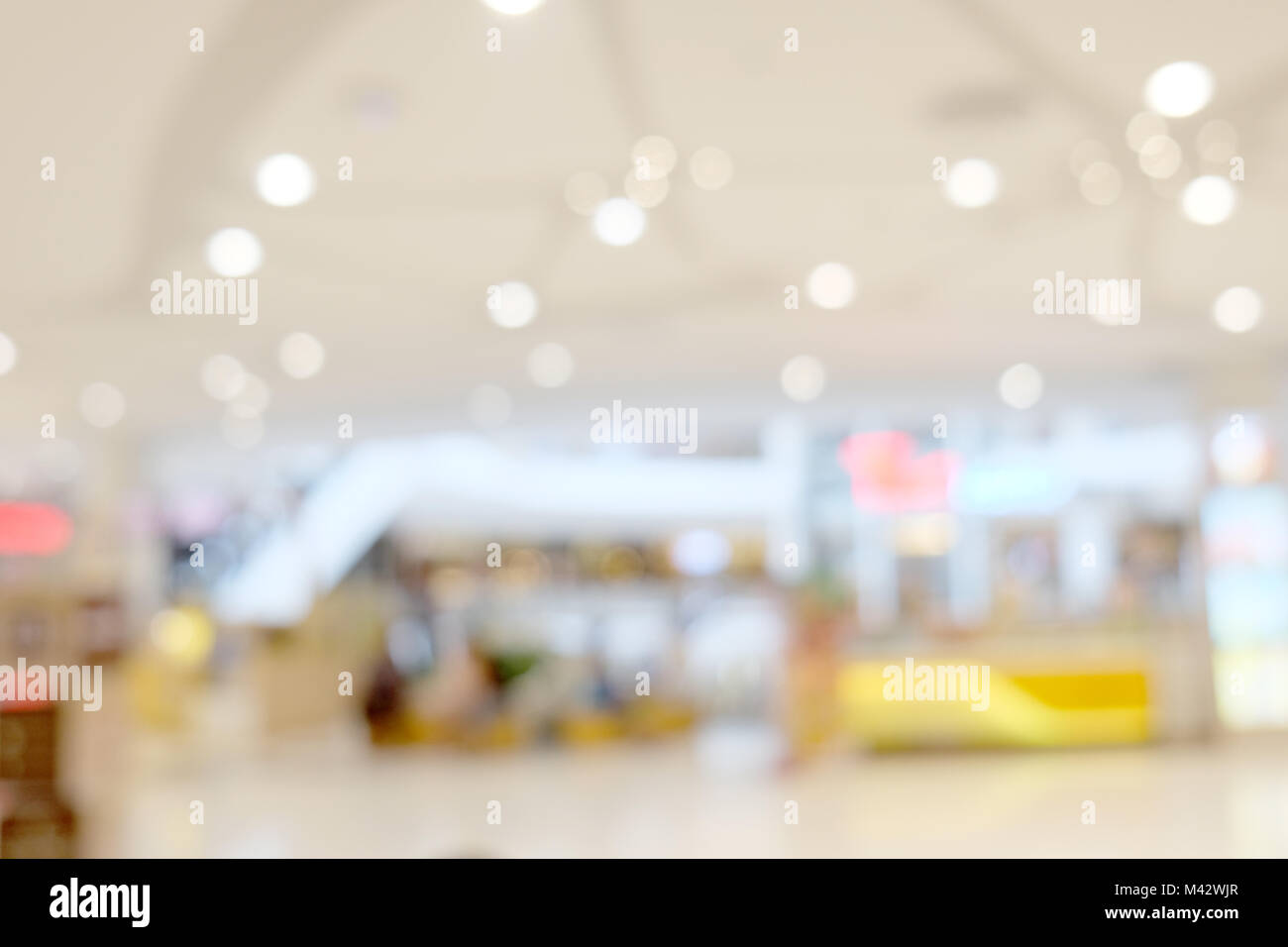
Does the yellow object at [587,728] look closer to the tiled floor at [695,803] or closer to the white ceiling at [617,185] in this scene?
the tiled floor at [695,803]

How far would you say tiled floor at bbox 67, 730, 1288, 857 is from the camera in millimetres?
5207

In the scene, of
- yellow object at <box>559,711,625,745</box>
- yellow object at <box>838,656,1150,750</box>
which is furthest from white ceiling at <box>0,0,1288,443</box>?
yellow object at <box>559,711,625,745</box>

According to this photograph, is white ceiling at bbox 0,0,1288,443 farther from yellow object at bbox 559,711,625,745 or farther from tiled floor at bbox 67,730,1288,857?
yellow object at bbox 559,711,625,745

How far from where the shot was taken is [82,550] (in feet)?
33.4

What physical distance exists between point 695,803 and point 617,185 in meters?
3.55

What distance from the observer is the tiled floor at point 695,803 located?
5207 millimetres

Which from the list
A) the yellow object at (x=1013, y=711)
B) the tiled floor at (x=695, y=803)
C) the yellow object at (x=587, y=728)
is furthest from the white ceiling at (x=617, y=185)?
the yellow object at (x=587, y=728)

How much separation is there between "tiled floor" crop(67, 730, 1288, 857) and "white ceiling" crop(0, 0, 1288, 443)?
2.74 metres

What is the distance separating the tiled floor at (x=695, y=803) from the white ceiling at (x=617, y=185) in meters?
2.74

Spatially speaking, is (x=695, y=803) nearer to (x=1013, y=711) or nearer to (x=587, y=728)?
(x=587, y=728)
